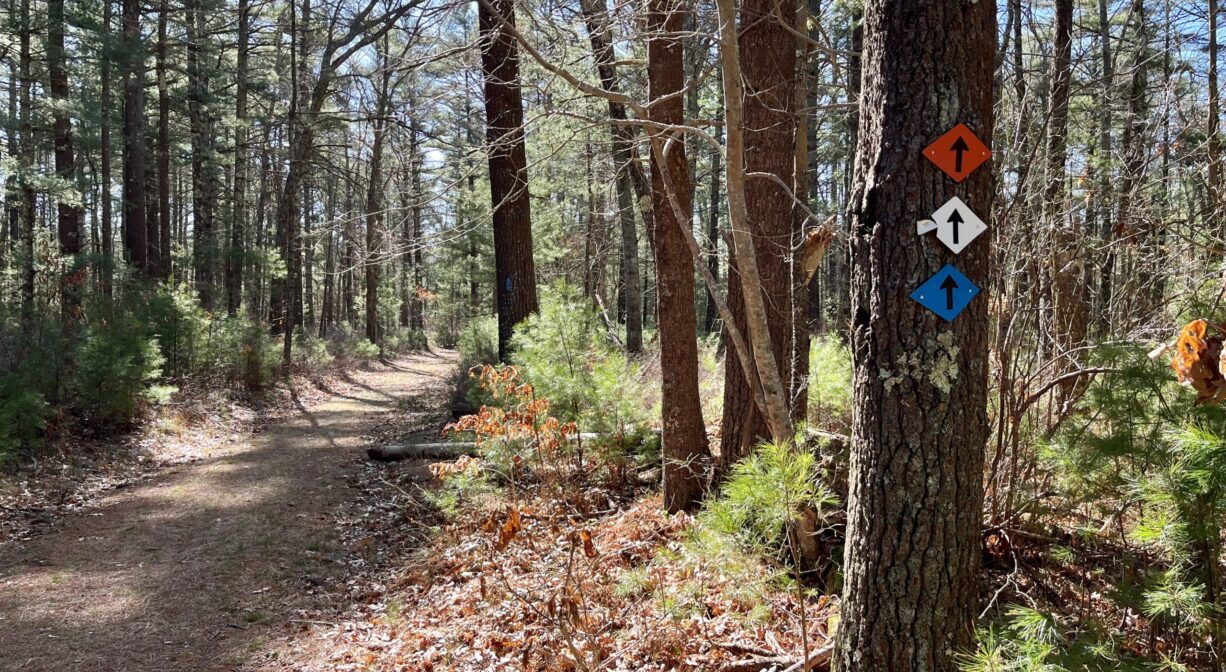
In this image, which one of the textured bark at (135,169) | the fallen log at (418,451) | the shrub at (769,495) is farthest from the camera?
the textured bark at (135,169)

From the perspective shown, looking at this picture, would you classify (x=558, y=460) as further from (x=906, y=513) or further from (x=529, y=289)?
(x=906, y=513)

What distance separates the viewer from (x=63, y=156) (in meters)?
13.9

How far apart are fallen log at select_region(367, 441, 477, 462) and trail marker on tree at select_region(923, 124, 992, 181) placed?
21.0 ft

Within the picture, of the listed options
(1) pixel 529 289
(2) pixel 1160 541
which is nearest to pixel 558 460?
(1) pixel 529 289

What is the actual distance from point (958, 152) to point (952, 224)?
0.24 meters

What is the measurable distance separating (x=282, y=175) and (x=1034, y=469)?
78.5ft

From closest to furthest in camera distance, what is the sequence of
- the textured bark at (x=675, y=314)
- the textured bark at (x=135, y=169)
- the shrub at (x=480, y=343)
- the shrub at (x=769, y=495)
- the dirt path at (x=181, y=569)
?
the shrub at (x=769, y=495) → the dirt path at (x=181, y=569) → the textured bark at (x=675, y=314) → the shrub at (x=480, y=343) → the textured bark at (x=135, y=169)

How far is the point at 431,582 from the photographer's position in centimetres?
545

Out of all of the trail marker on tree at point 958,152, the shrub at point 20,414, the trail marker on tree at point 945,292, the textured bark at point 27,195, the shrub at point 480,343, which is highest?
the textured bark at point 27,195

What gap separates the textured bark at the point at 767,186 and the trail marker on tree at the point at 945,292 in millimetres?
2334

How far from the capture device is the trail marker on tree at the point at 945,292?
7.80 ft

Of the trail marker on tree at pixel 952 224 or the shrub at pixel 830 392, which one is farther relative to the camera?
the shrub at pixel 830 392

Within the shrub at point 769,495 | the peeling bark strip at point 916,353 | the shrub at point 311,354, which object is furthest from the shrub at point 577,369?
the shrub at point 311,354

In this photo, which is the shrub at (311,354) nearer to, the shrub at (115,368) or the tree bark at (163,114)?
the tree bark at (163,114)
